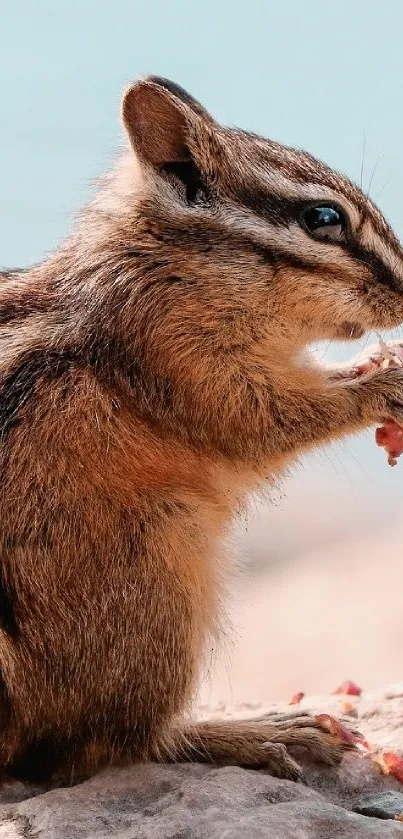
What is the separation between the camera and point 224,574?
4699 mm

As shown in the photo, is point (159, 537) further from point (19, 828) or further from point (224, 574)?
point (19, 828)

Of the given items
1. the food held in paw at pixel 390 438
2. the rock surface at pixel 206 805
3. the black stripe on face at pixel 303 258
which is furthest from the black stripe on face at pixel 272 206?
the rock surface at pixel 206 805

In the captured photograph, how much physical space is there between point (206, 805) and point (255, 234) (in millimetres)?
1932

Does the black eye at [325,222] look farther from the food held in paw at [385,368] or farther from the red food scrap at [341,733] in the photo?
the red food scrap at [341,733]

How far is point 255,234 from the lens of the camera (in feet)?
15.4

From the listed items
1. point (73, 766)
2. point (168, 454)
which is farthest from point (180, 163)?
point (73, 766)

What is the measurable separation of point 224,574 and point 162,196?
1.37m

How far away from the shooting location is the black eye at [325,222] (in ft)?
15.2

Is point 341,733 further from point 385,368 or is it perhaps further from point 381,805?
point 385,368

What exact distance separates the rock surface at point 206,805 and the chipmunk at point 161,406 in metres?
0.11

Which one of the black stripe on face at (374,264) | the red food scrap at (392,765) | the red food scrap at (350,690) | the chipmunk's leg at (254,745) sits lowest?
the red food scrap at (392,765)

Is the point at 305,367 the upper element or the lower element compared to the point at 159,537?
upper

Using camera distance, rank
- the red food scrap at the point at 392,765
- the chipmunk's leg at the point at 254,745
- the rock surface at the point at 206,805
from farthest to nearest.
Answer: the red food scrap at the point at 392,765
the chipmunk's leg at the point at 254,745
the rock surface at the point at 206,805

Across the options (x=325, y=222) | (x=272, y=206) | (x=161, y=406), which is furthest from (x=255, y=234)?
(x=161, y=406)
